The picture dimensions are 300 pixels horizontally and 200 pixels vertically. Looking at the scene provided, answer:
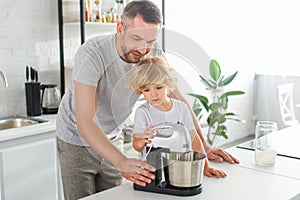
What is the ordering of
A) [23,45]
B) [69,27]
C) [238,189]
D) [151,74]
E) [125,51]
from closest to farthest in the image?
1. [151,74]
2. [238,189]
3. [125,51]
4. [23,45]
5. [69,27]

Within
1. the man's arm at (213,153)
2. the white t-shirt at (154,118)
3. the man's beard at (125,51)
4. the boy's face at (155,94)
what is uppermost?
the man's beard at (125,51)

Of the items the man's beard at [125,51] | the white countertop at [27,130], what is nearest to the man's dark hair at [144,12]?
the man's beard at [125,51]

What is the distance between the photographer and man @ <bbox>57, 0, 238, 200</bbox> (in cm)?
131

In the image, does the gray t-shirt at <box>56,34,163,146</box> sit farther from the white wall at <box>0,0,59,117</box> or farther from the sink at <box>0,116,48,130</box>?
the white wall at <box>0,0,59,117</box>

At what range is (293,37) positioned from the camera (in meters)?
4.98

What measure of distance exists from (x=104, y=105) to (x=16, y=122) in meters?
1.38

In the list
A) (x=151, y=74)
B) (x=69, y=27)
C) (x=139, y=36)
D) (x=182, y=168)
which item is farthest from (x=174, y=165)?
(x=69, y=27)

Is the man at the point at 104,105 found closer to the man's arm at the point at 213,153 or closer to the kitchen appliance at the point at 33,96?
the man's arm at the point at 213,153

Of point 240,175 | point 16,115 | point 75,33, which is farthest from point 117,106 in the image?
point 75,33

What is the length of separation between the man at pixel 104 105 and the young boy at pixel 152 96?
2.4 inches

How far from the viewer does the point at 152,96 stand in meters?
1.27

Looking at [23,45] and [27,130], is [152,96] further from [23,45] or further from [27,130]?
[23,45]

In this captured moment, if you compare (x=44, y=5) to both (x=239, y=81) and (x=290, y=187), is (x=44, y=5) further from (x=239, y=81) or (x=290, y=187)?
(x=239, y=81)

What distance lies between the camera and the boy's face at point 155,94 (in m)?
1.25
